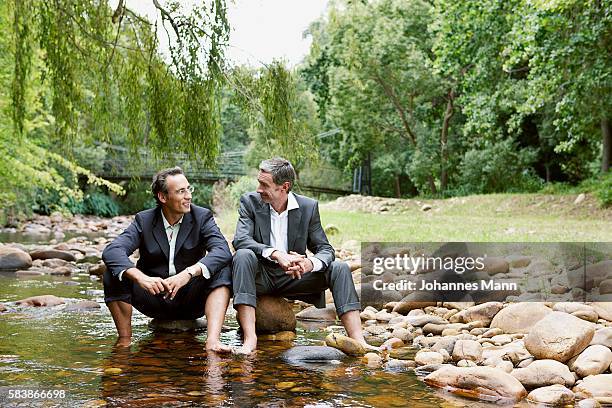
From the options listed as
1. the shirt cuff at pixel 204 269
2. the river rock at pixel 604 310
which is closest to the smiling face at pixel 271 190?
the shirt cuff at pixel 204 269

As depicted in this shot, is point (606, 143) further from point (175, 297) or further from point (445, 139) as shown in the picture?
point (175, 297)

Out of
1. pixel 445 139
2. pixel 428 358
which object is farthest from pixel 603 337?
pixel 445 139

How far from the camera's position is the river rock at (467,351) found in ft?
12.9

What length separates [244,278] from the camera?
4.35 meters

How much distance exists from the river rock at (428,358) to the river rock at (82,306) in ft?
9.92

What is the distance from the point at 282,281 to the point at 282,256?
0.34 meters

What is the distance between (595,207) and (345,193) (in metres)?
15.8

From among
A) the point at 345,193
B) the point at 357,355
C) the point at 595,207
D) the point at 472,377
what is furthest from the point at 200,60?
the point at 345,193

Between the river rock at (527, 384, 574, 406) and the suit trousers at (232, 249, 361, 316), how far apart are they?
1344mm

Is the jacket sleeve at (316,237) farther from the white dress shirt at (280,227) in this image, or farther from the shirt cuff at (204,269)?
the shirt cuff at (204,269)

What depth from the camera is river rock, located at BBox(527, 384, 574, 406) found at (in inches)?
124

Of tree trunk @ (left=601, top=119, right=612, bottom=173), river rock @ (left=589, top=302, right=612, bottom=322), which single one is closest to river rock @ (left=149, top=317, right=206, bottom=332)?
river rock @ (left=589, top=302, right=612, bottom=322)

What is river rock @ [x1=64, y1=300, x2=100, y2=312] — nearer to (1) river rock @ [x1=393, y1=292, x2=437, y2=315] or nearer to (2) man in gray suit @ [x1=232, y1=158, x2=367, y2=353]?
(2) man in gray suit @ [x1=232, y1=158, x2=367, y2=353]

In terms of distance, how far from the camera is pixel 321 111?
1235 inches
